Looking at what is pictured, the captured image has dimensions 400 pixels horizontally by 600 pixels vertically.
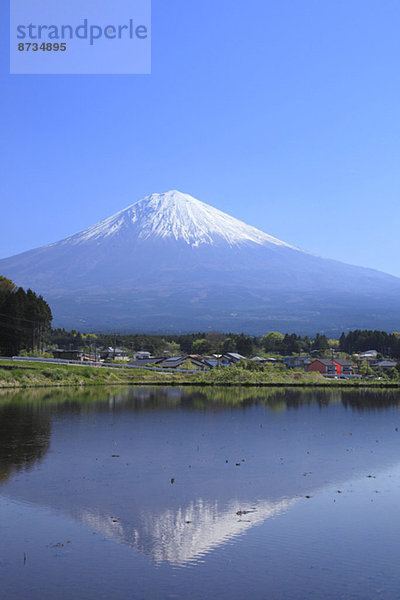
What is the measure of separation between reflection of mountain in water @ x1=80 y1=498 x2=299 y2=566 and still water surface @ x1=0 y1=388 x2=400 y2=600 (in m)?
0.03

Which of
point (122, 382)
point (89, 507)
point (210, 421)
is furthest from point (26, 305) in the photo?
point (89, 507)

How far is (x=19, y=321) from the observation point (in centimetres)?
4769

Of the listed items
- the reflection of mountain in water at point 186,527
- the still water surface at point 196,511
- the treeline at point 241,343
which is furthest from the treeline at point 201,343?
the reflection of mountain in water at point 186,527

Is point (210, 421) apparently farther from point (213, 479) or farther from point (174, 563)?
point (174, 563)

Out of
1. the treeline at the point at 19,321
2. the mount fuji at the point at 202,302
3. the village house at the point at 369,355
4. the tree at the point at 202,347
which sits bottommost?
the village house at the point at 369,355

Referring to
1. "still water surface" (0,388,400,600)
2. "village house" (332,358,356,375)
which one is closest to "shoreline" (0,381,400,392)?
"village house" (332,358,356,375)

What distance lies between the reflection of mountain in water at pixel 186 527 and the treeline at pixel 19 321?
38197 mm

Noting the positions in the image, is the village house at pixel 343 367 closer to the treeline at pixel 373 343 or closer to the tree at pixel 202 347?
the treeline at pixel 373 343

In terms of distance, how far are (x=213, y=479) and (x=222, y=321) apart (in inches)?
5619

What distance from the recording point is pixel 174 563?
7738 millimetres

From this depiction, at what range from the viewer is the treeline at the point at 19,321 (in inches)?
1822

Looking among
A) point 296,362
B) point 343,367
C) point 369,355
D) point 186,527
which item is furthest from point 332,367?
point 186,527

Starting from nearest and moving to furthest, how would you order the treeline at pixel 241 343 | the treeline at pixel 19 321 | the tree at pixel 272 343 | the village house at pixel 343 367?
the treeline at pixel 19 321 → the village house at pixel 343 367 → the treeline at pixel 241 343 → the tree at pixel 272 343

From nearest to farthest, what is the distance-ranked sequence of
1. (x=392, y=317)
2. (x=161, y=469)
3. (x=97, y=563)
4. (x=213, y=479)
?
(x=97, y=563) < (x=213, y=479) < (x=161, y=469) < (x=392, y=317)
